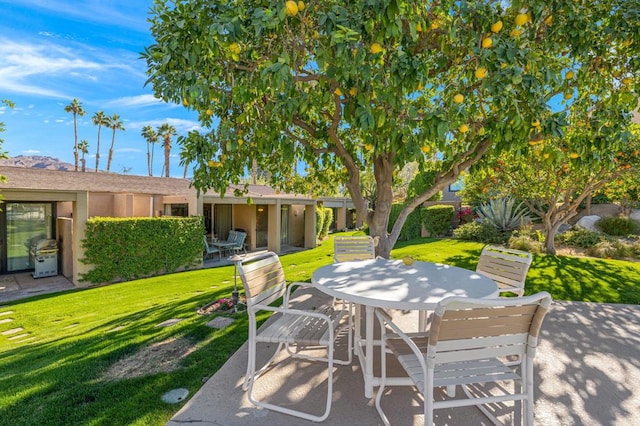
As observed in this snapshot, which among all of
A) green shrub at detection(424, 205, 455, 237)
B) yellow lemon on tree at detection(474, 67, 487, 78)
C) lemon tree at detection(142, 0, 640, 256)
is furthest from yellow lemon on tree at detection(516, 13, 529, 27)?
green shrub at detection(424, 205, 455, 237)

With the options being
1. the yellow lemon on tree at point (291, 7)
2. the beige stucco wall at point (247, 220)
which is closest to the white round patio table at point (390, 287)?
the yellow lemon on tree at point (291, 7)

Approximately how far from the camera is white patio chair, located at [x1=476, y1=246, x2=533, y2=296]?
12.2 feet

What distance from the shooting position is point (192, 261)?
12117mm

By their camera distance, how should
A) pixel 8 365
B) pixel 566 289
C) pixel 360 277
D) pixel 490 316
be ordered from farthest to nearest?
pixel 566 289, pixel 8 365, pixel 360 277, pixel 490 316

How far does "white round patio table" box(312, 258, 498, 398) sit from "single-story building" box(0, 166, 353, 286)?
600 cm

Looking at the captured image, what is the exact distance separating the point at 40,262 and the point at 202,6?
42.1 feet

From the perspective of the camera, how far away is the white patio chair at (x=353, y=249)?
17.8 feet

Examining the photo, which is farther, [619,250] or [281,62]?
[619,250]

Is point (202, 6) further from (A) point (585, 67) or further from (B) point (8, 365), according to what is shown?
(B) point (8, 365)

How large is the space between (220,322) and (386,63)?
392 cm

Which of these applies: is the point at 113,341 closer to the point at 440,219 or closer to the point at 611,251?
the point at 611,251

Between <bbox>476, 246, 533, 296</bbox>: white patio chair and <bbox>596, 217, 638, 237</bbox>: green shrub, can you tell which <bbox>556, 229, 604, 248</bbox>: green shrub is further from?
<bbox>476, 246, 533, 296</bbox>: white patio chair

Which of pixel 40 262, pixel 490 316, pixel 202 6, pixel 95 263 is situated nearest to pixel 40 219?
pixel 40 262

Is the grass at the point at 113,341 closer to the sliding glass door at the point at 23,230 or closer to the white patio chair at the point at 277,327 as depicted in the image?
the white patio chair at the point at 277,327
